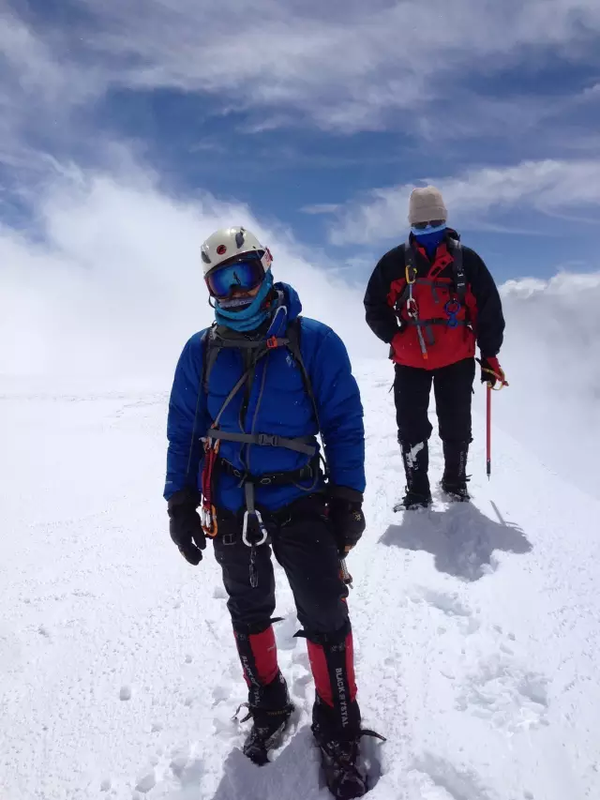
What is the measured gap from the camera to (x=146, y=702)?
12.2 ft

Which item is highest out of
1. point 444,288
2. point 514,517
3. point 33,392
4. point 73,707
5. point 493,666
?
point 444,288

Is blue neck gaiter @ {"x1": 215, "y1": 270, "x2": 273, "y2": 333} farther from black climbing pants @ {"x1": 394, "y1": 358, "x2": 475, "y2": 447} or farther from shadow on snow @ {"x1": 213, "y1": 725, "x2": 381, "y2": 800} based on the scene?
black climbing pants @ {"x1": 394, "y1": 358, "x2": 475, "y2": 447}

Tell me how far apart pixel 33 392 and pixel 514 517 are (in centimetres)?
1332

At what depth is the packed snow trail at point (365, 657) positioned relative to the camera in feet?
9.88

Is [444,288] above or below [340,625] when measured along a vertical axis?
Result: above

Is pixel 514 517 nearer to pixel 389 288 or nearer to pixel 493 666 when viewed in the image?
pixel 493 666

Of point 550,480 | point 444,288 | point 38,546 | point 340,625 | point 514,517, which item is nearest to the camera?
point 340,625

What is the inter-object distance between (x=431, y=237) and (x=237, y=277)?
2837mm

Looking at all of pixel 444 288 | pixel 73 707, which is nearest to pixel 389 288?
pixel 444 288

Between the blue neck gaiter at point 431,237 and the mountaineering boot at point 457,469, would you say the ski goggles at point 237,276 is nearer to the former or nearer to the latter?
the blue neck gaiter at point 431,237

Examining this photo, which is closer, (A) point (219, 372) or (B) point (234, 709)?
(A) point (219, 372)

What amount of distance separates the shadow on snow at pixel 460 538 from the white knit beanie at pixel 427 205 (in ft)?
9.72

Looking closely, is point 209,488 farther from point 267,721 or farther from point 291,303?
point 267,721

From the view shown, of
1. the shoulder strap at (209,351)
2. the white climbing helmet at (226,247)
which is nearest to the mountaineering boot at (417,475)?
the shoulder strap at (209,351)
